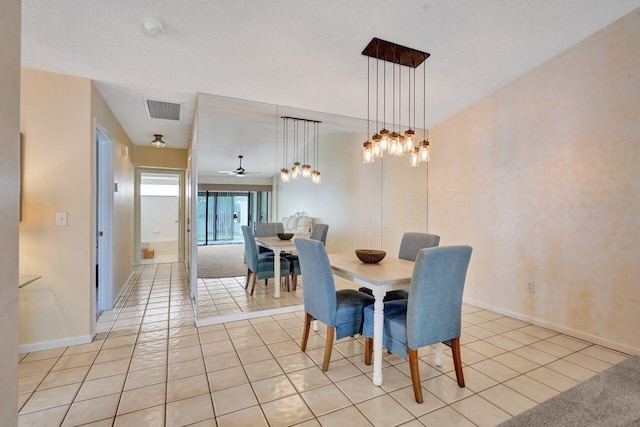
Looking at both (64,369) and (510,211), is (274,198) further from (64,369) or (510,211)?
(510,211)

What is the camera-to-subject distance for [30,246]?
2559 mm

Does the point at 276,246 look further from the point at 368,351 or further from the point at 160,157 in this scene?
the point at 160,157

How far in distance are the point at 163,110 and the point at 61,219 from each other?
181 cm

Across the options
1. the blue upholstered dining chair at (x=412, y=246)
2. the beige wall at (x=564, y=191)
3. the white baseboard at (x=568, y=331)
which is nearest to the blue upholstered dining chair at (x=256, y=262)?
the blue upholstered dining chair at (x=412, y=246)

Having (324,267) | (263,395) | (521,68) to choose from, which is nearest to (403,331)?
(324,267)

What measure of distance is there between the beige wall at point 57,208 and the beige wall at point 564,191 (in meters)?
4.34

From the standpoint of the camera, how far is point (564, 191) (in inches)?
117

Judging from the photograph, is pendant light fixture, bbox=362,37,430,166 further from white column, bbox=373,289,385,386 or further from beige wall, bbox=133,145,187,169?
beige wall, bbox=133,145,187,169

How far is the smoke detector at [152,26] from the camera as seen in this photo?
219cm

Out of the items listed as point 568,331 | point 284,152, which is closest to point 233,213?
point 284,152

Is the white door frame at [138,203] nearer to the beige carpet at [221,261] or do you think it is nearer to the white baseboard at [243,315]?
the beige carpet at [221,261]

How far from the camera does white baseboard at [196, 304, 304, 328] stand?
3.20 m

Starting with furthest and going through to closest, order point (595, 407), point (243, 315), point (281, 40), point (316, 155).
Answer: point (316, 155) < point (243, 315) < point (281, 40) < point (595, 407)

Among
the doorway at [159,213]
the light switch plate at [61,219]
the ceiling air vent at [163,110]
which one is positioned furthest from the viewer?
the doorway at [159,213]
